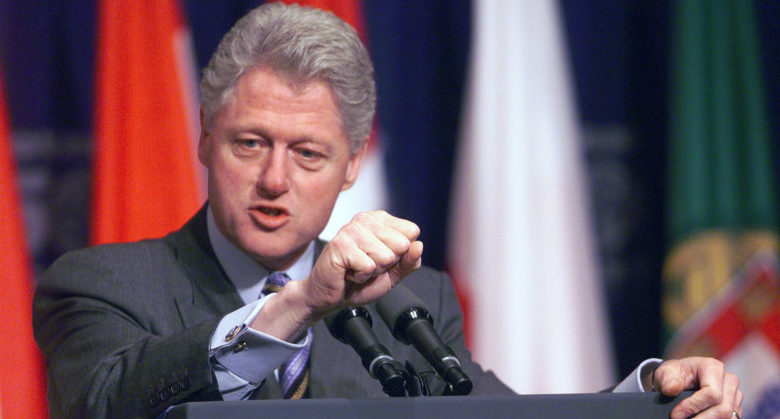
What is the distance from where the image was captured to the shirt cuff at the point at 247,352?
4.26 feet

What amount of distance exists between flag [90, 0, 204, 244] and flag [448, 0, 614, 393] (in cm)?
77

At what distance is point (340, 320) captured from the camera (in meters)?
1.28

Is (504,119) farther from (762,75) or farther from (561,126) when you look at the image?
(762,75)

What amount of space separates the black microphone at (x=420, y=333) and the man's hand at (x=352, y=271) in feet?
0.19

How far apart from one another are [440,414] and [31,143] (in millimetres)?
1638

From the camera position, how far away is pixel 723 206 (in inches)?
115

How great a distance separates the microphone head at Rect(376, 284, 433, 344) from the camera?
1.27 meters

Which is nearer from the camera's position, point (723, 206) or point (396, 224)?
point (396, 224)

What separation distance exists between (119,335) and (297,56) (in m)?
0.63

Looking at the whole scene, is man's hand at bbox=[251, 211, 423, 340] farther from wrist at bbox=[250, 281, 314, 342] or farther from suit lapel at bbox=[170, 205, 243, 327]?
suit lapel at bbox=[170, 205, 243, 327]

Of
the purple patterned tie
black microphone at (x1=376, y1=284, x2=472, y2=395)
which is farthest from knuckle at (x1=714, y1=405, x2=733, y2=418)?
the purple patterned tie

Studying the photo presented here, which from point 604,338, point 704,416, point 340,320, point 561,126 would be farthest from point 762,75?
point 340,320

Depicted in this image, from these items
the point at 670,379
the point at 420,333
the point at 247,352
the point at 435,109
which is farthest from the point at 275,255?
the point at 435,109

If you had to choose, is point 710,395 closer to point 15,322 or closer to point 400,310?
point 400,310
